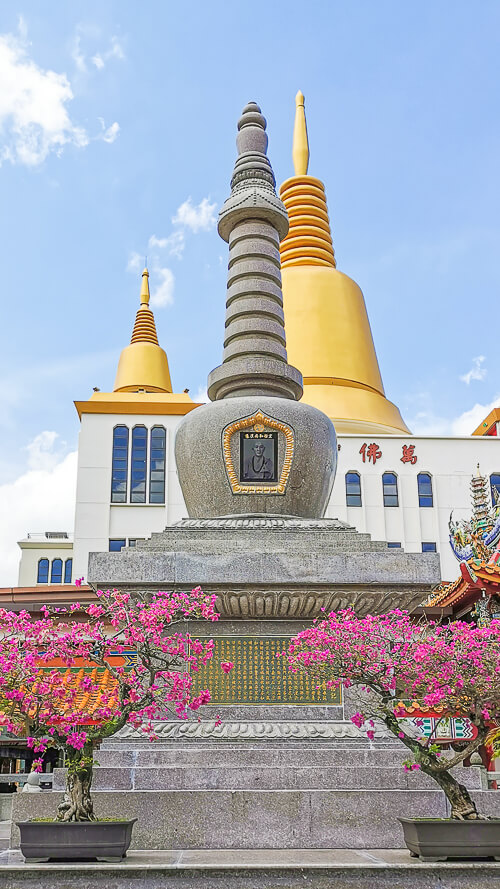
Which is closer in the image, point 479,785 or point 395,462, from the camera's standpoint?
point 479,785

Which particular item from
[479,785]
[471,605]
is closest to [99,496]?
[471,605]

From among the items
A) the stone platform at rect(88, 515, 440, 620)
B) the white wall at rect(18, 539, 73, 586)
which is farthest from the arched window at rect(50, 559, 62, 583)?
the stone platform at rect(88, 515, 440, 620)

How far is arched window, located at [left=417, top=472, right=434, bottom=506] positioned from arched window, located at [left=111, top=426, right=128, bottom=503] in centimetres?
1251

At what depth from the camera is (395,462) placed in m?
37.0

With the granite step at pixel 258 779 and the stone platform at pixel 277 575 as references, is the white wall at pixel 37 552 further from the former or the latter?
the granite step at pixel 258 779

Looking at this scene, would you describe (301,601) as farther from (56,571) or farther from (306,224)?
(306,224)

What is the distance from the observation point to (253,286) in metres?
15.4

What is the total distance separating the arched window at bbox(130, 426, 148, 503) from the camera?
36.9 metres

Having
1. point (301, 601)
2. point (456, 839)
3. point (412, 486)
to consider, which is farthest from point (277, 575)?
point (412, 486)

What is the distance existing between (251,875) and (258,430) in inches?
288

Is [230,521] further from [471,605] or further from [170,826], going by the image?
[471,605]

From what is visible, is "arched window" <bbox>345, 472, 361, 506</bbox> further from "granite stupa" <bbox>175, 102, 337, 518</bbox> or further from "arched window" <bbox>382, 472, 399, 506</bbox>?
"granite stupa" <bbox>175, 102, 337, 518</bbox>

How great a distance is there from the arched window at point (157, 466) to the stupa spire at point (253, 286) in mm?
21312

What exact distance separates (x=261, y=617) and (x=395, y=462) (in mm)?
26484
